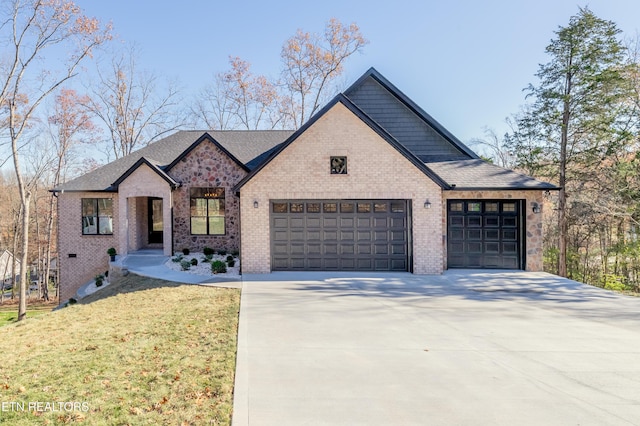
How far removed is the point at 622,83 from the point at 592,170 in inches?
169

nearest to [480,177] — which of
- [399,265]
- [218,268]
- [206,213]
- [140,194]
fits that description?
[399,265]

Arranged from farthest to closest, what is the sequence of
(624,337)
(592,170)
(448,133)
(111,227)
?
(592,170) → (111,227) → (448,133) → (624,337)

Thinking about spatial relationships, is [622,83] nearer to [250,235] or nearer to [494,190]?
[494,190]

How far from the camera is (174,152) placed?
17781 millimetres

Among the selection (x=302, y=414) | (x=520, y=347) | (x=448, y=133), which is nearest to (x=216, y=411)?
(x=302, y=414)

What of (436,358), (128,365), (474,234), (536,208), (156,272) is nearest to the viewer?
(128,365)

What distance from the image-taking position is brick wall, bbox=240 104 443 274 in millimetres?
11836

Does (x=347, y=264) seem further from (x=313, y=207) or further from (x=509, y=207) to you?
(x=509, y=207)

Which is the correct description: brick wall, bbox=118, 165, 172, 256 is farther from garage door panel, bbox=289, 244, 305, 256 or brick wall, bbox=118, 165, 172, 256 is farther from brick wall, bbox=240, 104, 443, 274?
garage door panel, bbox=289, 244, 305, 256

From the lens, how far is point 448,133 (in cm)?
1445

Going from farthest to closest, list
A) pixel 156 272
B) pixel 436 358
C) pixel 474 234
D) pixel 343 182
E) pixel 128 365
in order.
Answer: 1. pixel 474 234
2. pixel 156 272
3. pixel 343 182
4. pixel 436 358
5. pixel 128 365

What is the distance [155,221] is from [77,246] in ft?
11.7

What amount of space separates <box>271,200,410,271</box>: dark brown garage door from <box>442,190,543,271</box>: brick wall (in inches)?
78.2

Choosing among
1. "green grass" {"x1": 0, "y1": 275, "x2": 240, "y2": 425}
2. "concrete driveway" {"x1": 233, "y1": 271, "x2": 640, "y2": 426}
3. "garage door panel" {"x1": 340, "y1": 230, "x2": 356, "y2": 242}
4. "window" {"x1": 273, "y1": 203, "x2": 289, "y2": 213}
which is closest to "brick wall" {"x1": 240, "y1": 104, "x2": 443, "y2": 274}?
"window" {"x1": 273, "y1": 203, "x2": 289, "y2": 213}
